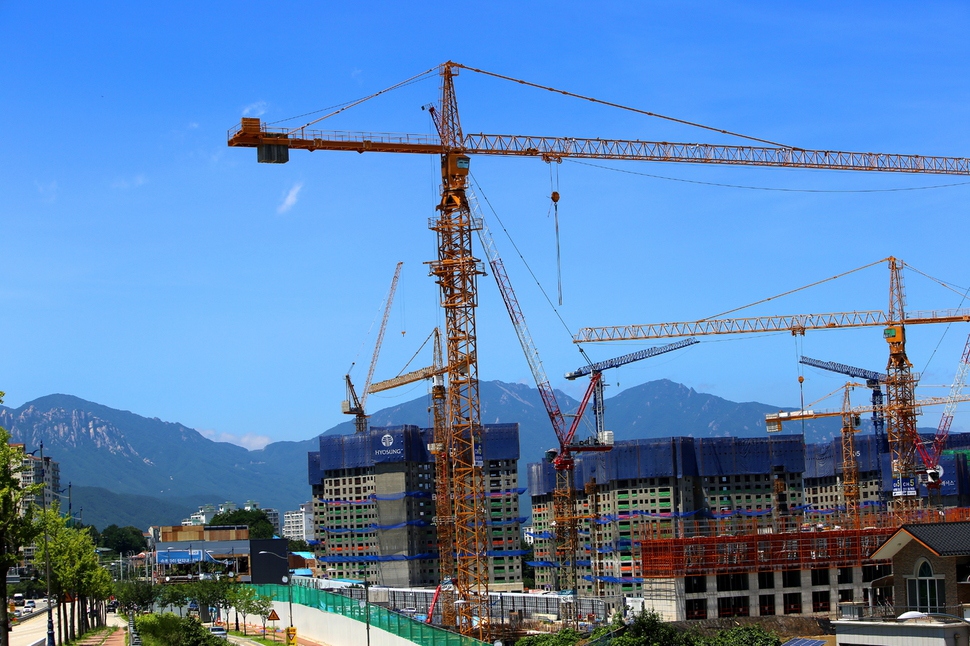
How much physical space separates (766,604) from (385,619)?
31353 millimetres

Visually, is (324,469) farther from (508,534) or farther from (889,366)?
(889,366)

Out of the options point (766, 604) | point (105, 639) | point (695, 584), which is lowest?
point (105, 639)

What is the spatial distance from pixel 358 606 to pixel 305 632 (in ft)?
62.2

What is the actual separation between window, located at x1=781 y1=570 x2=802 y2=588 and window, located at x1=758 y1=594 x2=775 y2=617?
5.06 ft

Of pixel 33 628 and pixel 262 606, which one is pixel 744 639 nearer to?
pixel 262 606

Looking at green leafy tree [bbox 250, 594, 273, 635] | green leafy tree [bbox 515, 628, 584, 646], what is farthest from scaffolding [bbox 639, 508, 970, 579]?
green leafy tree [bbox 250, 594, 273, 635]

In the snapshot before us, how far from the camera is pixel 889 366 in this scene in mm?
150375

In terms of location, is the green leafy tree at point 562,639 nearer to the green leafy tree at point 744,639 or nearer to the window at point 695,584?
the green leafy tree at point 744,639

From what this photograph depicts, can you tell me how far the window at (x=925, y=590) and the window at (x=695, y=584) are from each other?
39070 mm

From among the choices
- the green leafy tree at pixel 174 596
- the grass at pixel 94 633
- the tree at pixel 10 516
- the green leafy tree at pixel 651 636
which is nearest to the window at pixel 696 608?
the green leafy tree at pixel 651 636

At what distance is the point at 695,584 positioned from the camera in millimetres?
87688

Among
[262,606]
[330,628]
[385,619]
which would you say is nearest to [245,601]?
[262,606]

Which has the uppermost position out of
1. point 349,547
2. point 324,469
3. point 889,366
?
point 889,366

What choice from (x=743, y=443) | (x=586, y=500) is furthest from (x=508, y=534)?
(x=743, y=443)
